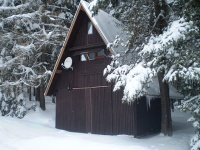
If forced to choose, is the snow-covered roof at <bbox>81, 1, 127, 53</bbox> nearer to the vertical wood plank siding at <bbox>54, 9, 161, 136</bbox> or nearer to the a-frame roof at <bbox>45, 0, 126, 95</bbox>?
the a-frame roof at <bbox>45, 0, 126, 95</bbox>

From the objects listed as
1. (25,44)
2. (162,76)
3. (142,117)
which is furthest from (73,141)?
(25,44)

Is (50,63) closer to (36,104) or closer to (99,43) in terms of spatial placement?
(36,104)

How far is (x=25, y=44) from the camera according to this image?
19219 mm

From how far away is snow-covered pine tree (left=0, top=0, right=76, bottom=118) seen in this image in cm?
1889

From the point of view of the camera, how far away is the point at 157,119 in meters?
16.3

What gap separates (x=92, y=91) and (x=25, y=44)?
7.24 meters

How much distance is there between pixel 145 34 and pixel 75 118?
6.62 metres

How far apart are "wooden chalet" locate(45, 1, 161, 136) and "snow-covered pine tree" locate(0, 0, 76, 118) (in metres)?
3.51

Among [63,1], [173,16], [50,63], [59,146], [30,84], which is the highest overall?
[63,1]

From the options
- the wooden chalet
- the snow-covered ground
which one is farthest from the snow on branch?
the snow-covered ground

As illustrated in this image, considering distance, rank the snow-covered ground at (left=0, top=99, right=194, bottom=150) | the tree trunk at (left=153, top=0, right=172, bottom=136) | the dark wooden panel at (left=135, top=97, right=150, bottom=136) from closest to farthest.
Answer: the snow-covered ground at (left=0, top=99, right=194, bottom=150)
the tree trunk at (left=153, top=0, right=172, bottom=136)
the dark wooden panel at (left=135, top=97, right=150, bottom=136)

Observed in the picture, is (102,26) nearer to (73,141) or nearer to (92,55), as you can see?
(92,55)

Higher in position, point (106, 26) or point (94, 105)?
point (106, 26)

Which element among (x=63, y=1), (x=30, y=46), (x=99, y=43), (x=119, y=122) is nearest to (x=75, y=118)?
(x=119, y=122)
